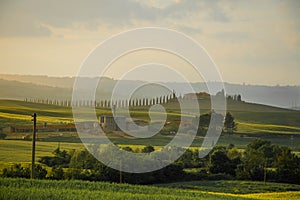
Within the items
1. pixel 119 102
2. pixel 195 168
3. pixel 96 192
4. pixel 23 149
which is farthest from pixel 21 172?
pixel 195 168

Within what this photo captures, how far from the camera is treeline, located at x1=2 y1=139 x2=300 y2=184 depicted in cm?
540

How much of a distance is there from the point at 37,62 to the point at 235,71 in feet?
7.09

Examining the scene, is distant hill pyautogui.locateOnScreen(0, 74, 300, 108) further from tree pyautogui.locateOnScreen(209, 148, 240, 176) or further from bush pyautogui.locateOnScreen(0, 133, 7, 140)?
tree pyautogui.locateOnScreen(209, 148, 240, 176)

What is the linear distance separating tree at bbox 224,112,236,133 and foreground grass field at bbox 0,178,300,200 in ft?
2.23

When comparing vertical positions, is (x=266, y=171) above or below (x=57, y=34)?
below

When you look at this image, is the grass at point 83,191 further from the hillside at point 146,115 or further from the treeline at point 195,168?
the hillside at point 146,115

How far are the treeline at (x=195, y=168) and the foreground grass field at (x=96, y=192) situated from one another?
11 centimetres

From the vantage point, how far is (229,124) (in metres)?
5.48

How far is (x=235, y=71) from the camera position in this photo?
18.1ft

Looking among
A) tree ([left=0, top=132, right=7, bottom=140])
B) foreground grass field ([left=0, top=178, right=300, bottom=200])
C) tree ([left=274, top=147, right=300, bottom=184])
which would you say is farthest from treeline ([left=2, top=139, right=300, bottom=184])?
tree ([left=0, top=132, right=7, bottom=140])

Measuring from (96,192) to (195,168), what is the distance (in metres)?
1.07

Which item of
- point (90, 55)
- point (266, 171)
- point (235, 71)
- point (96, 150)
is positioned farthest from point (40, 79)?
point (266, 171)

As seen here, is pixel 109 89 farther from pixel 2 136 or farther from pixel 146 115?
pixel 2 136

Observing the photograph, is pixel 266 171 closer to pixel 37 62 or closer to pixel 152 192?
pixel 152 192
